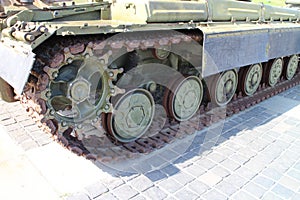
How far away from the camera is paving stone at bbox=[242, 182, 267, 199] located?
3.19 metres

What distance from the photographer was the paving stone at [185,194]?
3104mm

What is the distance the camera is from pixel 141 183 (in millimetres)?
3314

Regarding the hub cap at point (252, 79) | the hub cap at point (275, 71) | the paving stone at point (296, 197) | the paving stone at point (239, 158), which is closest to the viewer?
the paving stone at point (296, 197)

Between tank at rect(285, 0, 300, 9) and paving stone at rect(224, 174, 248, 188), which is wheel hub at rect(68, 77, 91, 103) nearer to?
paving stone at rect(224, 174, 248, 188)

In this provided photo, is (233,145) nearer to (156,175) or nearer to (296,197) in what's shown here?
(296,197)

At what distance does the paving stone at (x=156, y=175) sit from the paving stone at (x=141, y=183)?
0.06m

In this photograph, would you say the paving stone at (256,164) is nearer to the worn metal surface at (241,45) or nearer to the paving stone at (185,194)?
the paving stone at (185,194)

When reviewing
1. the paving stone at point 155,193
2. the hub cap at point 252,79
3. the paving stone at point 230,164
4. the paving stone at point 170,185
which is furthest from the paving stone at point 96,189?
the hub cap at point 252,79

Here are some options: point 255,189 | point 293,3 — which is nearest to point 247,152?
point 255,189

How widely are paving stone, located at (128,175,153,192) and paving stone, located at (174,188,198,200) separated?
32 cm

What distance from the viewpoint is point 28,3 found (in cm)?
427

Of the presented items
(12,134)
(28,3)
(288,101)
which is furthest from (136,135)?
(288,101)

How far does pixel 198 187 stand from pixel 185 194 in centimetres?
20

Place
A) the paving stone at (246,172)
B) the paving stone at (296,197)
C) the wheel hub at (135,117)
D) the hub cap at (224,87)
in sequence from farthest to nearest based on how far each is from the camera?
the hub cap at (224,87) < the wheel hub at (135,117) < the paving stone at (246,172) < the paving stone at (296,197)
